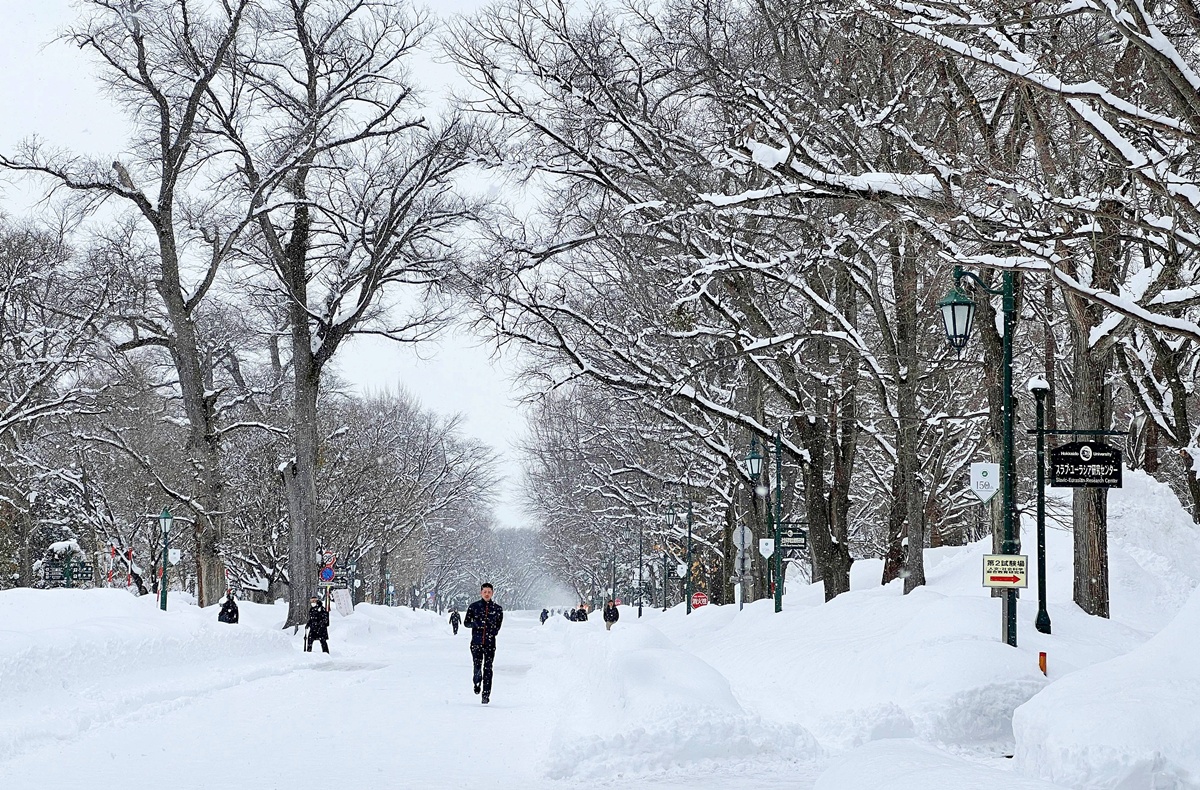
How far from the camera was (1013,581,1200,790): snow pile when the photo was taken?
7.30m

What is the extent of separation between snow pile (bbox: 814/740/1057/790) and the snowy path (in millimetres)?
3161

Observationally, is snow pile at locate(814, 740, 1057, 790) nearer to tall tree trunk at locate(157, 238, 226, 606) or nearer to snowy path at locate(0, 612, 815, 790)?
snowy path at locate(0, 612, 815, 790)

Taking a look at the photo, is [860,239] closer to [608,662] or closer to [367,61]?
[608,662]

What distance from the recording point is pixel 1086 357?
58.9 feet

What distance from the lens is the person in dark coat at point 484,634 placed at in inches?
704

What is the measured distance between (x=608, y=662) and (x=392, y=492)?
48.6 meters

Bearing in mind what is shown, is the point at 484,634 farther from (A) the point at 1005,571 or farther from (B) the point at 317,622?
(B) the point at 317,622

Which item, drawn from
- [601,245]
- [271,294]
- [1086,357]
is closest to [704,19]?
[601,245]

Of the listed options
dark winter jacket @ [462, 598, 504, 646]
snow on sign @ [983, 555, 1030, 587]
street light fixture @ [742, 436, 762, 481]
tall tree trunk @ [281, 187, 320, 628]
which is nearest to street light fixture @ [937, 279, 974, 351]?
snow on sign @ [983, 555, 1030, 587]

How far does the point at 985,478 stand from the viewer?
1717 centimetres

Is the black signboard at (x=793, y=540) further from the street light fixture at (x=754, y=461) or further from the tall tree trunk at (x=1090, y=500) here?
the tall tree trunk at (x=1090, y=500)

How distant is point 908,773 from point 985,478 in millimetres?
11415

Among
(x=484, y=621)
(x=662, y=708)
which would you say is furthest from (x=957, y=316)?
(x=484, y=621)

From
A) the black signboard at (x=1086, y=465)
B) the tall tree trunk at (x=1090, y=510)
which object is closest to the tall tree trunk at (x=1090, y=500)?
the tall tree trunk at (x=1090, y=510)
